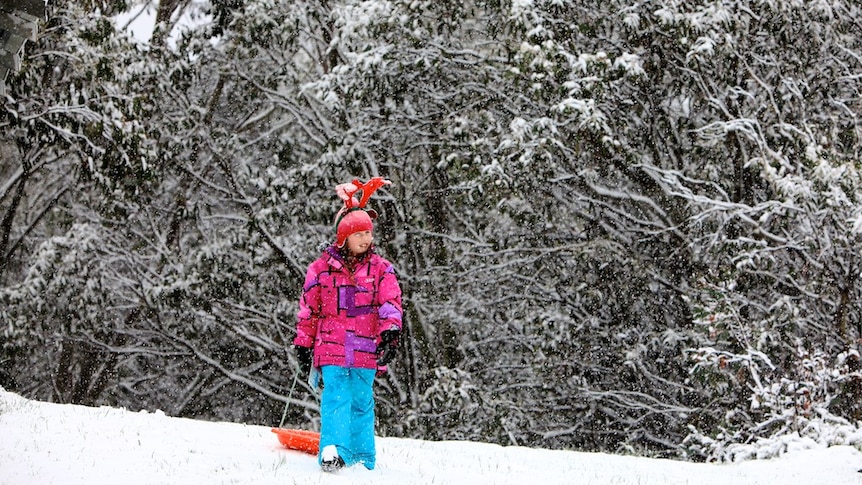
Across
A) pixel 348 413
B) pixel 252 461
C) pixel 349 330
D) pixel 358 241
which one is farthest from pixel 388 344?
pixel 252 461

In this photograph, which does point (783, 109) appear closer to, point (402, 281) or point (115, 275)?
point (402, 281)

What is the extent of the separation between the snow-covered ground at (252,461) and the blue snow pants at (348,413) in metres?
0.13

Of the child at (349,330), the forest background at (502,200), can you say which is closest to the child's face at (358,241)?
the child at (349,330)

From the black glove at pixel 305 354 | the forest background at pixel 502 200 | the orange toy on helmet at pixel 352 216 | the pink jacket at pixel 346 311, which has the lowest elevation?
the black glove at pixel 305 354

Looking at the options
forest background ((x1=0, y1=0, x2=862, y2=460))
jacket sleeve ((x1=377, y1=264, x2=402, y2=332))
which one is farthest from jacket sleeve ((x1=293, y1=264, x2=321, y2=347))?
forest background ((x1=0, y1=0, x2=862, y2=460))

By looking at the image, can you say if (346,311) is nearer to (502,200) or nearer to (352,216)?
(352,216)

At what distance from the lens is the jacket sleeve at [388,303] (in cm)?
531

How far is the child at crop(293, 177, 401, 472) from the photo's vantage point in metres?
5.27

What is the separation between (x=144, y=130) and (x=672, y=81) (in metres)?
7.50

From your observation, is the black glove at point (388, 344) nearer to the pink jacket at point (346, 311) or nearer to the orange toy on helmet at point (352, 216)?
the pink jacket at point (346, 311)

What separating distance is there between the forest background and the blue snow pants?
15.2 feet

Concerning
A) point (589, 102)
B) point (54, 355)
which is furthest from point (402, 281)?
point (54, 355)

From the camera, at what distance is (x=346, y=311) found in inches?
210

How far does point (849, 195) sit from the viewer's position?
10.2 m
